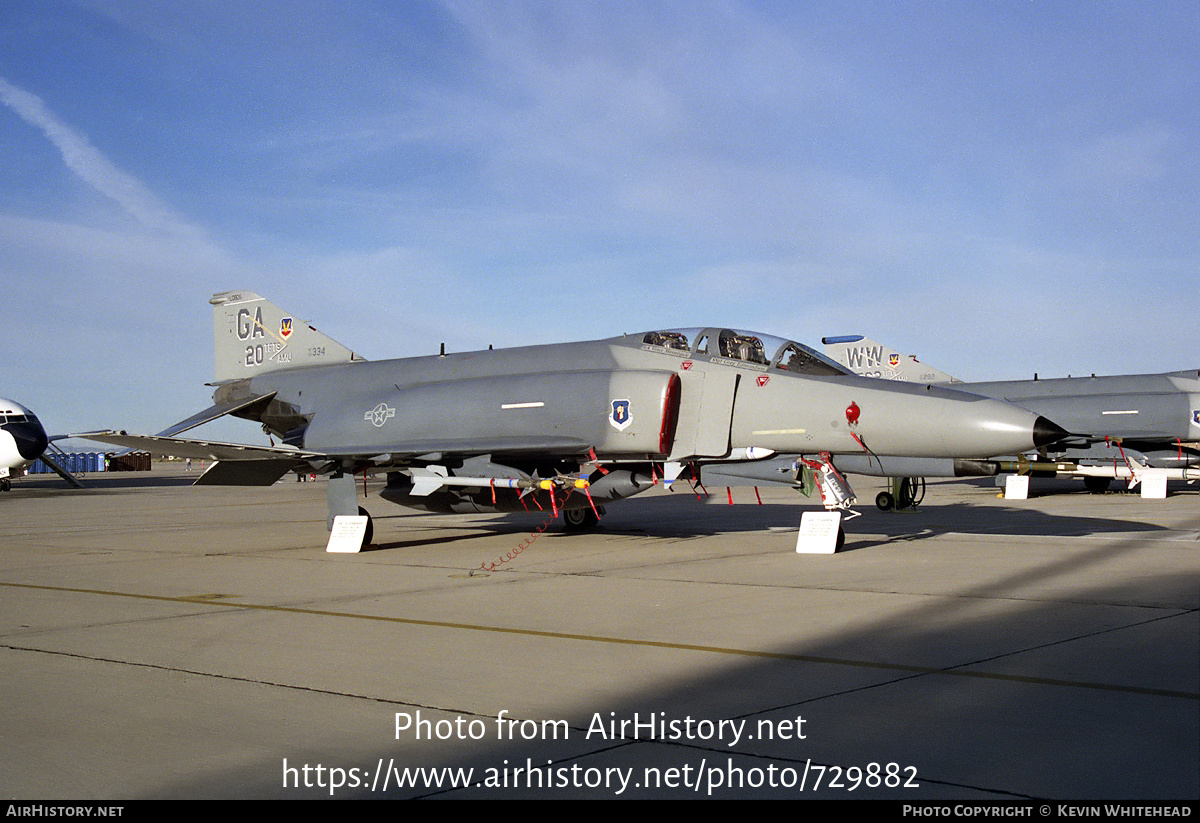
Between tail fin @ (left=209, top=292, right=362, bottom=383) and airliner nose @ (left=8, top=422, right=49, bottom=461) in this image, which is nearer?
tail fin @ (left=209, top=292, right=362, bottom=383)

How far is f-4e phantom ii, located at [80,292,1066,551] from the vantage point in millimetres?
10695

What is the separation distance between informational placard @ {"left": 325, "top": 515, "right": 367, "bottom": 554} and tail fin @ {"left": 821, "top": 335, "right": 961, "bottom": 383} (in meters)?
19.3

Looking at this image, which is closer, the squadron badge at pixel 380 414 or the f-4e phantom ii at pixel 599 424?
the f-4e phantom ii at pixel 599 424

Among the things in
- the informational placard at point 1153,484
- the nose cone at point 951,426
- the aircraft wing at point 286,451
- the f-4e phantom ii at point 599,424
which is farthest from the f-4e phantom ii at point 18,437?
the informational placard at point 1153,484

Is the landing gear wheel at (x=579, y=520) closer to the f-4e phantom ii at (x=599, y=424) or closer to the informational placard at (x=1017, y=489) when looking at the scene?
the f-4e phantom ii at (x=599, y=424)

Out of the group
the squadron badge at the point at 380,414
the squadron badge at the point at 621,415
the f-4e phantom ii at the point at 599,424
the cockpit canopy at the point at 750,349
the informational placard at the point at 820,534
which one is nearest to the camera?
the f-4e phantom ii at the point at 599,424

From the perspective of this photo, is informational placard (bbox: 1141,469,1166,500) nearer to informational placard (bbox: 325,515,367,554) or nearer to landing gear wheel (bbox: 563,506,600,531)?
landing gear wheel (bbox: 563,506,600,531)

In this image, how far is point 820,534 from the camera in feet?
36.1

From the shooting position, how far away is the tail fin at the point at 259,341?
1558cm

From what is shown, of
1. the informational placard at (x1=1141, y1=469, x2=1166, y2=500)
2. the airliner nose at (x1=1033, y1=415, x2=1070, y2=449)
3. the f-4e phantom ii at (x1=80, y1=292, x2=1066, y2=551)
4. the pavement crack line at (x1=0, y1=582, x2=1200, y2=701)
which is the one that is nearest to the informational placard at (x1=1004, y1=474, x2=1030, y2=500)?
the informational placard at (x1=1141, y1=469, x2=1166, y2=500)

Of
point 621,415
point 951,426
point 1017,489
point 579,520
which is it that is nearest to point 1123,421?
point 1017,489

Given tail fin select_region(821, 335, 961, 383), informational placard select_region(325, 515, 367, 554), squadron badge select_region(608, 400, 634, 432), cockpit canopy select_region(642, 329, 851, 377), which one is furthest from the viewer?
tail fin select_region(821, 335, 961, 383)

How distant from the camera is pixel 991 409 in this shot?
1019 centimetres

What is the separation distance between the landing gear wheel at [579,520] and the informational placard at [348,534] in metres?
3.54
